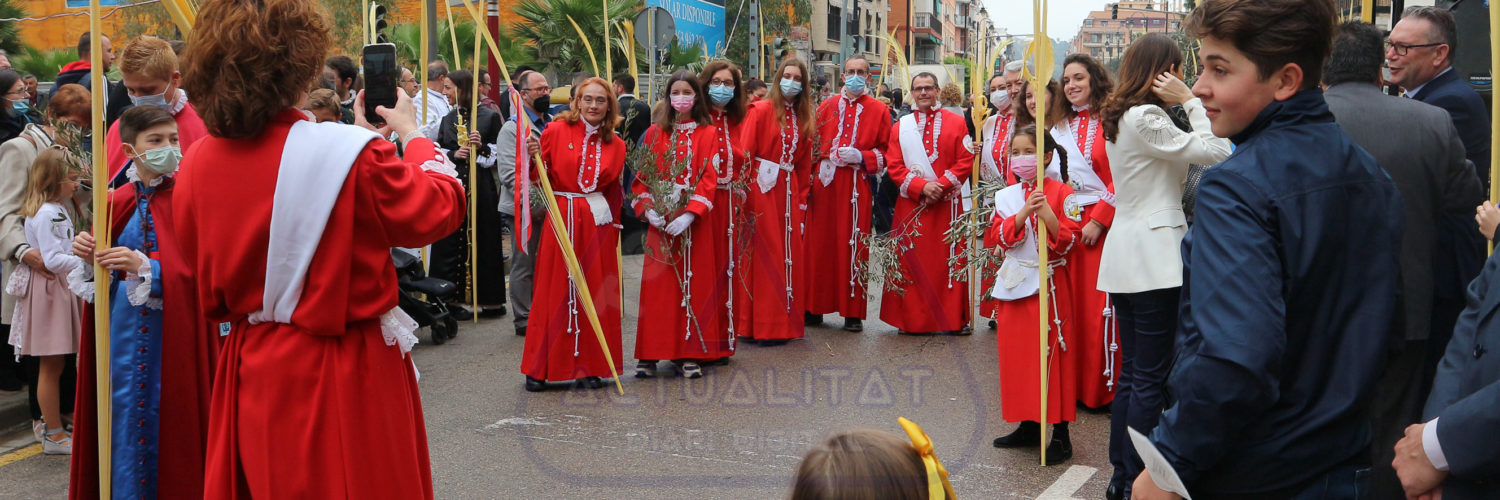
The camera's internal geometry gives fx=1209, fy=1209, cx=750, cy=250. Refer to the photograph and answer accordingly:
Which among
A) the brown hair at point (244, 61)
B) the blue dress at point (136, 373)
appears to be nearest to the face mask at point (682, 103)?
the blue dress at point (136, 373)

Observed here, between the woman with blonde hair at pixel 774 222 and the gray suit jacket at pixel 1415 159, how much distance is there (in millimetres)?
4609

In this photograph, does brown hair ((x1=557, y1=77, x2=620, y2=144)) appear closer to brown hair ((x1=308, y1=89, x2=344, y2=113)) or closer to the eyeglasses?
brown hair ((x1=308, y1=89, x2=344, y2=113))

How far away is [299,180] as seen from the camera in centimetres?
283

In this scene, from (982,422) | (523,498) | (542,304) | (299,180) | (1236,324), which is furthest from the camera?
(542,304)

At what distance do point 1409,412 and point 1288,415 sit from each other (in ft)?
4.17

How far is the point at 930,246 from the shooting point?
8.41m

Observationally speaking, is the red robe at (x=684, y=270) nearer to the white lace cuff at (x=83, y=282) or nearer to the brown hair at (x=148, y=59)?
the brown hair at (x=148, y=59)

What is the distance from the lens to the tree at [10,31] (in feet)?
65.5

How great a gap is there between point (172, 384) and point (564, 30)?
18.6 meters

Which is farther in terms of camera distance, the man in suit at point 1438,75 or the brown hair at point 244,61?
the man in suit at point 1438,75

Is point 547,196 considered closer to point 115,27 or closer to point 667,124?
point 667,124

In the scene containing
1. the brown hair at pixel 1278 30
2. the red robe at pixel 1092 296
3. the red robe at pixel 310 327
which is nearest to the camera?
the brown hair at pixel 1278 30

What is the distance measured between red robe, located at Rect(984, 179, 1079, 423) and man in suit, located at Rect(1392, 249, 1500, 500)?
2829 mm

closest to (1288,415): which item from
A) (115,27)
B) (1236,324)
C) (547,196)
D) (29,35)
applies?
(1236,324)
